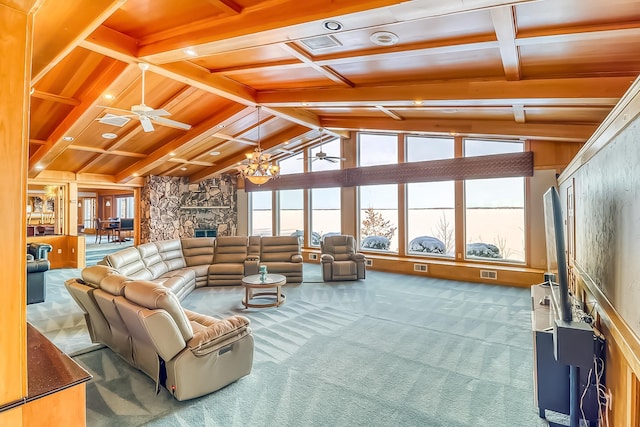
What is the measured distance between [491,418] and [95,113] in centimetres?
603

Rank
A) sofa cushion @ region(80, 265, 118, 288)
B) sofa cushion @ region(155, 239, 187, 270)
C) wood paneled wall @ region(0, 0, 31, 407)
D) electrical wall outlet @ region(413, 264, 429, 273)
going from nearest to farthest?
1. wood paneled wall @ region(0, 0, 31, 407)
2. sofa cushion @ region(80, 265, 118, 288)
3. sofa cushion @ region(155, 239, 187, 270)
4. electrical wall outlet @ region(413, 264, 429, 273)

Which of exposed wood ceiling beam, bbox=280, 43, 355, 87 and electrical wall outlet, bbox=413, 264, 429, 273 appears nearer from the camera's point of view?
exposed wood ceiling beam, bbox=280, 43, 355, 87

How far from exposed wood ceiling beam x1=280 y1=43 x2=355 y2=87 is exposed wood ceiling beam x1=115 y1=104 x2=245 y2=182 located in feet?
7.17

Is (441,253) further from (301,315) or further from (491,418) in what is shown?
(491,418)

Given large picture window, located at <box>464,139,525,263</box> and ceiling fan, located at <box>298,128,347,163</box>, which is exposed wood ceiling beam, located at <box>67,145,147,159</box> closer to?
ceiling fan, located at <box>298,128,347,163</box>

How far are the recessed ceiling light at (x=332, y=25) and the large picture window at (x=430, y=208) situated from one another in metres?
5.62

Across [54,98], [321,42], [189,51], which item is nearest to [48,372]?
[189,51]

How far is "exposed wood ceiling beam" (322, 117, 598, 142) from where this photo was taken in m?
4.70

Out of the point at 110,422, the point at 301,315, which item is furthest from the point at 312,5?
the point at 301,315

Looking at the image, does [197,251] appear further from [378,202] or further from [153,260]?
[378,202]

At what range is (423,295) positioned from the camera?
5777 millimetres

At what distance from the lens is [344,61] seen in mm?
3461

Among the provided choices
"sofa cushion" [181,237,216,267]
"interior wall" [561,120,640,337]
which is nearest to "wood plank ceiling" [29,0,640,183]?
"interior wall" [561,120,640,337]

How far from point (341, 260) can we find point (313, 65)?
4.41 m
